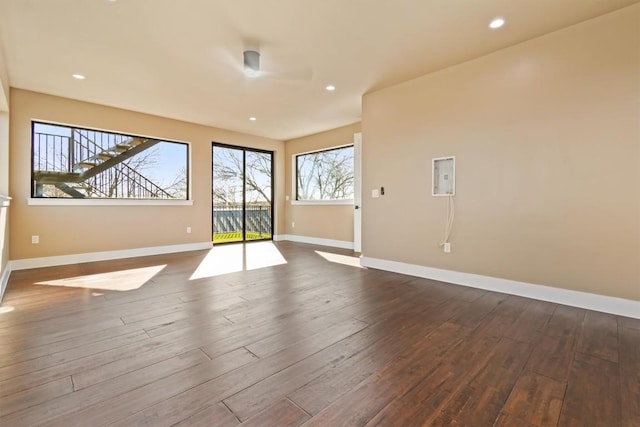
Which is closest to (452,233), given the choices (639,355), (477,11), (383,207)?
(383,207)

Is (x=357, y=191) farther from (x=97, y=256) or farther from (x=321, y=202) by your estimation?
(x=97, y=256)

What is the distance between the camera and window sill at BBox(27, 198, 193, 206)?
4244mm

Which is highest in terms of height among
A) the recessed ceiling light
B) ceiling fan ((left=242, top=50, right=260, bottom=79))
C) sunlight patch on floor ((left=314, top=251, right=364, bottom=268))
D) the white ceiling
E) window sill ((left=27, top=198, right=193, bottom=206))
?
the white ceiling

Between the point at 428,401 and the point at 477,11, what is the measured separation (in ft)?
9.31

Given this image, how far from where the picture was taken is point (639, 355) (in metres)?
1.83

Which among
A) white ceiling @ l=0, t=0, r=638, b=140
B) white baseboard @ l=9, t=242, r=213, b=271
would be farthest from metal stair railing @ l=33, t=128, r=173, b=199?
white baseboard @ l=9, t=242, r=213, b=271

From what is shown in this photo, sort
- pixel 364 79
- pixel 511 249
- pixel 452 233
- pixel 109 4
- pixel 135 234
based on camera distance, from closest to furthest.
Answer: pixel 109 4 → pixel 511 249 → pixel 452 233 → pixel 364 79 → pixel 135 234

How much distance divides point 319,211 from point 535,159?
4259 millimetres

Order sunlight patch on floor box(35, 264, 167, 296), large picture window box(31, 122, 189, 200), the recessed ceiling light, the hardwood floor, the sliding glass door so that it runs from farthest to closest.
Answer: the sliding glass door
large picture window box(31, 122, 189, 200)
sunlight patch on floor box(35, 264, 167, 296)
the recessed ceiling light
the hardwood floor

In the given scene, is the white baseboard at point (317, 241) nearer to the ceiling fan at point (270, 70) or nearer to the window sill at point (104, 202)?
the window sill at point (104, 202)

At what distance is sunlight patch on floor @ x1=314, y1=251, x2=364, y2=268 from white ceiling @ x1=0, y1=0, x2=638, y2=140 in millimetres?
2473

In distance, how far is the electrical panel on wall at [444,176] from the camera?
344 centimetres

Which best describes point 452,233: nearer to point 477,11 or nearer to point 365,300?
point 365,300

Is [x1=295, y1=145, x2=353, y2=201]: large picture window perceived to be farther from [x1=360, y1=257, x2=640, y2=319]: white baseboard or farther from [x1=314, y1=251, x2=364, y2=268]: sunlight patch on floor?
[x1=360, y1=257, x2=640, y2=319]: white baseboard
